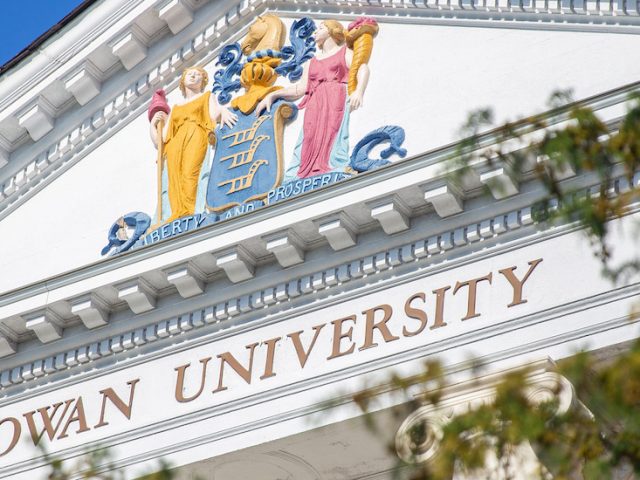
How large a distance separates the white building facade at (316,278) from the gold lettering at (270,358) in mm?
35

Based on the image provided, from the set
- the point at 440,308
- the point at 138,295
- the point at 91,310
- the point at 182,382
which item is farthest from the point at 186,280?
the point at 440,308

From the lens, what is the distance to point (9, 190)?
18.9m

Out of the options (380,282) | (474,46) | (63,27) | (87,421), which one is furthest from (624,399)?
(63,27)

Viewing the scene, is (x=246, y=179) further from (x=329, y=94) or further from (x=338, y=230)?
(x=338, y=230)

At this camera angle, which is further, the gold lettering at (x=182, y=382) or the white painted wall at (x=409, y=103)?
the gold lettering at (x=182, y=382)

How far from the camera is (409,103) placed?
53.6 feet

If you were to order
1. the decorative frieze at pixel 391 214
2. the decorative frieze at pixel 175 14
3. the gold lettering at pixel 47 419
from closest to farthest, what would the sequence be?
1. the decorative frieze at pixel 391 214
2. the gold lettering at pixel 47 419
3. the decorative frieze at pixel 175 14

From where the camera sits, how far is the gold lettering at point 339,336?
1547 cm

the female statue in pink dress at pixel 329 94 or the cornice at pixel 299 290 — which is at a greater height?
the female statue in pink dress at pixel 329 94

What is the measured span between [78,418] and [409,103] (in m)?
4.52

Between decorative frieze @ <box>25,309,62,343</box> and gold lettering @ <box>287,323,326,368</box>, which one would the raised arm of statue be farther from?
decorative frieze @ <box>25,309,62,343</box>

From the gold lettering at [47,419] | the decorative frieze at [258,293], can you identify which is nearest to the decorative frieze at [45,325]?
the decorative frieze at [258,293]

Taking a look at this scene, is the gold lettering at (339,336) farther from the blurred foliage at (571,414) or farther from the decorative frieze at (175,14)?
the blurred foliage at (571,414)

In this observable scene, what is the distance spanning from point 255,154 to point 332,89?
1006 millimetres
